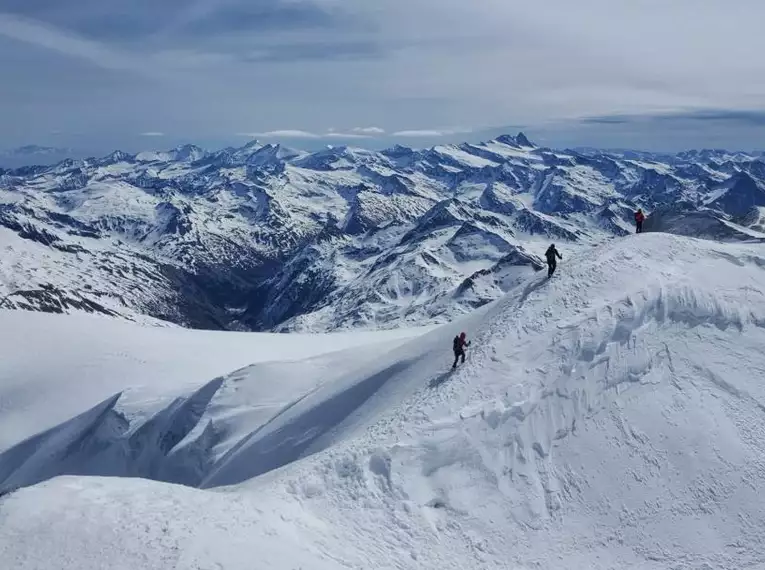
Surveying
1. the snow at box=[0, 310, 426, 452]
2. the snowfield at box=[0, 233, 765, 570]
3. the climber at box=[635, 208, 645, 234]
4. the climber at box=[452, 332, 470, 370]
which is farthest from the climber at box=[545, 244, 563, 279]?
the snow at box=[0, 310, 426, 452]

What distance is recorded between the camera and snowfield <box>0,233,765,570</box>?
20.6 meters

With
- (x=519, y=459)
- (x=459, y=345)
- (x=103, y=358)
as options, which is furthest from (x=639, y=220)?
(x=103, y=358)

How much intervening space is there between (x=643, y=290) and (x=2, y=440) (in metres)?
65.4

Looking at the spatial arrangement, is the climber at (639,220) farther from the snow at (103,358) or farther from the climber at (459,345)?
the snow at (103,358)

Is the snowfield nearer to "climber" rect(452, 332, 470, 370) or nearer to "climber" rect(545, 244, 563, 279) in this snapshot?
"climber" rect(545, 244, 563, 279)

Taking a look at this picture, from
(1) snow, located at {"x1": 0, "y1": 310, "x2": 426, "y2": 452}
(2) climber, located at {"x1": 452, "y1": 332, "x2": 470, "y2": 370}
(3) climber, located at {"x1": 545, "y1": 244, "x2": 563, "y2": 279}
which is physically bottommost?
(1) snow, located at {"x1": 0, "y1": 310, "x2": 426, "y2": 452}

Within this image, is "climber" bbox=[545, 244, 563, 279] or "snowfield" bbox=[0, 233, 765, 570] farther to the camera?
"climber" bbox=[545, 244, 563, 279]

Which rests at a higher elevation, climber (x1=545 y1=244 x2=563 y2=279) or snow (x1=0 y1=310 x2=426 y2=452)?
climber (x1=545 y1=244 x2=563 y2=279)

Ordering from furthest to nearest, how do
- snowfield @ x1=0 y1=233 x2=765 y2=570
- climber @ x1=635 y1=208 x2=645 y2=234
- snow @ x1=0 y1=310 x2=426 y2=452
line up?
snow @ x1=0 y1=310 x2=426 y2=452 → climber @ x1=635 y1=208 x2=645 y2=234 → snowfield @ x1=0 y1=233 x2=765 y2=570

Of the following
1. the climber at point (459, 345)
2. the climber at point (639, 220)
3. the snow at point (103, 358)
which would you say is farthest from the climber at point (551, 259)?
the snow at point (103, 358)

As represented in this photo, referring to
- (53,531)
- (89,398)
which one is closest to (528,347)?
(53,531)

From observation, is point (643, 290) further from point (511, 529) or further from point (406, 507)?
point (406, 507)

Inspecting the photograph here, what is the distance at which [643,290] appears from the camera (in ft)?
109

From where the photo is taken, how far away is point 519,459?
2670 centimetres
